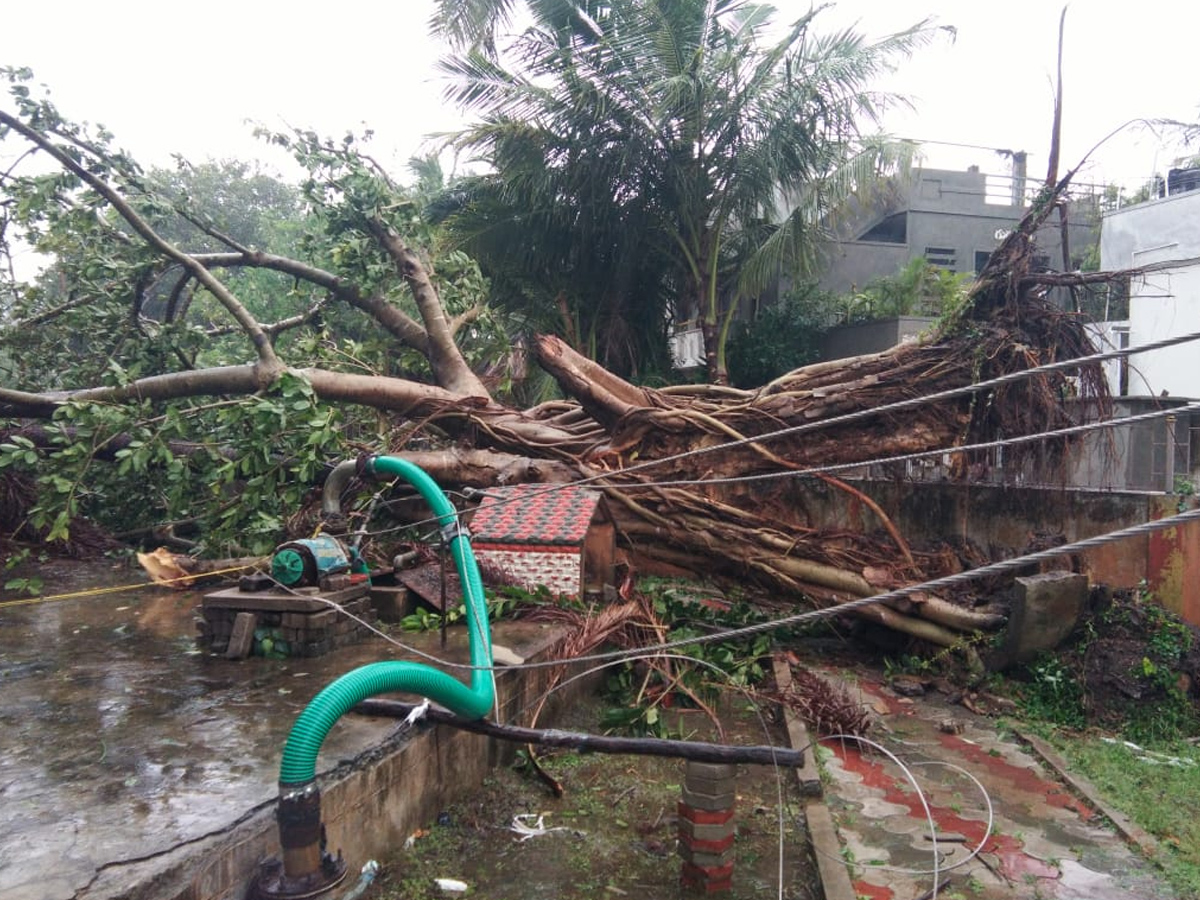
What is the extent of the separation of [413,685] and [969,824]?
121 inches

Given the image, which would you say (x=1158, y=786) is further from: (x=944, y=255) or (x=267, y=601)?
(x=944, y=255)

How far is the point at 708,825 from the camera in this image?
367cm

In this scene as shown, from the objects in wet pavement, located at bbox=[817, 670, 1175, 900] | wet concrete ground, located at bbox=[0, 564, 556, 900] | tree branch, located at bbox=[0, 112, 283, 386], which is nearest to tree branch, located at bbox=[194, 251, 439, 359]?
tree branch, located at bbox=[0, 112, 283, 386]

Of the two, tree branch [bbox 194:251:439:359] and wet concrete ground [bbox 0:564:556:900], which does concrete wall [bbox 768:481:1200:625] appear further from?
tree branch [bbox 194:251:439:359]

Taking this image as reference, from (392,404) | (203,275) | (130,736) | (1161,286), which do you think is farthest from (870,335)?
(130,736)

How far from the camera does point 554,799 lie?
469 centimetres

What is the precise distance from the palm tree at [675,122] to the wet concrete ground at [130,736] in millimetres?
8337

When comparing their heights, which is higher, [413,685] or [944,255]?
[944,255]

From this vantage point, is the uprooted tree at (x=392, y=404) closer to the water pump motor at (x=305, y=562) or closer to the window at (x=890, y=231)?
the water pump motor at (x=305, y=562)

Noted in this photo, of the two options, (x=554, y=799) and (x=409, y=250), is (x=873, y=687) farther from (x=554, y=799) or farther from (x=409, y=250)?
(x=409, y=250)

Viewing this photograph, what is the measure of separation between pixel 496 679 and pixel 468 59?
10.5 meters

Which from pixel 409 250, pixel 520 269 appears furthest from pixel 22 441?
pixel 520 269

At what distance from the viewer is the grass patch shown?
4039mm

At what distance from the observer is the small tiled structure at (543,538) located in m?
6.58
